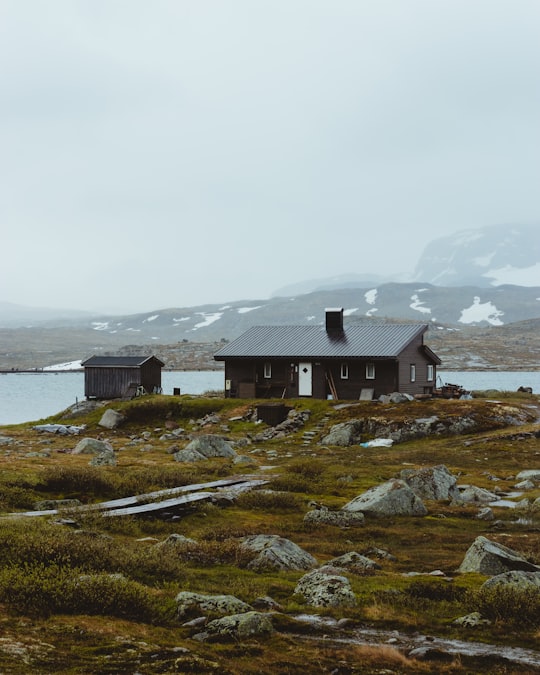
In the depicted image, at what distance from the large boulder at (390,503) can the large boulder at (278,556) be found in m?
6.33

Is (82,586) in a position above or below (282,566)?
above

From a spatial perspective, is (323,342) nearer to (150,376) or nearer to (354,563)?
(150,376)

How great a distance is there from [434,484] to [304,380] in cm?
3350

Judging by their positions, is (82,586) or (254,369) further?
(254,369)

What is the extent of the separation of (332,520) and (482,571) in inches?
261

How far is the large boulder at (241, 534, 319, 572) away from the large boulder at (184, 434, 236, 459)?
19828 mm

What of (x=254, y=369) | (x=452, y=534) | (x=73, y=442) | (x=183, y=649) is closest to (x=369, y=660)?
(x=183, y=649)

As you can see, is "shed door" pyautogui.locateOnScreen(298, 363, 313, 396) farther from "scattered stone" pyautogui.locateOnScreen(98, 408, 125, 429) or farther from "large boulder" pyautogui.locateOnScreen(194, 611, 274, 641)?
"large boulder" pyautogui.locateOnScreen(194, 611, 274, 641)

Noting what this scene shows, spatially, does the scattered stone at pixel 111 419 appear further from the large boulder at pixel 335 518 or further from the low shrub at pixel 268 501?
the large boulder at pixel 335 518

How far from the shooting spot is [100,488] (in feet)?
74.1

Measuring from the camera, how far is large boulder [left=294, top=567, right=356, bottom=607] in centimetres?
1179

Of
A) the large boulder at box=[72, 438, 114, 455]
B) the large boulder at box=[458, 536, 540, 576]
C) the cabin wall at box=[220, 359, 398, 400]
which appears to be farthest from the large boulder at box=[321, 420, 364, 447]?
the large boulder at box=[458, 536, 540, 576]

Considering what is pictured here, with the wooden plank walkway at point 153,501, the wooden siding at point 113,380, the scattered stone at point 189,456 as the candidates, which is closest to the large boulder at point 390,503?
the wooden plank walkway at point 153,501

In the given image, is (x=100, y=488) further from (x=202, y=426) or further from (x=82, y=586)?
(x=202, y=426)
